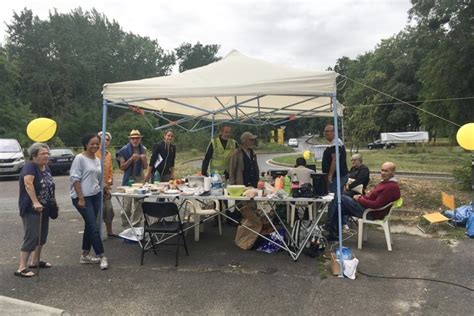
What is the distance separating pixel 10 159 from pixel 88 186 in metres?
11.1

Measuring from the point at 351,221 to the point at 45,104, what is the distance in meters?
45.3

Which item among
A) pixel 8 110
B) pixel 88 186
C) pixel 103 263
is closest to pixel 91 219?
pixel 88 186

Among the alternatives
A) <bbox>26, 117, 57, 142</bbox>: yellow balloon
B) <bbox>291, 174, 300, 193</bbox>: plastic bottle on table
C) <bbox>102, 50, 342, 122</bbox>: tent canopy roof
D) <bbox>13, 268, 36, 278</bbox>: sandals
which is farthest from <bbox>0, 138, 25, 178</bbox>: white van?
<bbox>291, 174, 300, 193</bbox>: plastic bottle on table

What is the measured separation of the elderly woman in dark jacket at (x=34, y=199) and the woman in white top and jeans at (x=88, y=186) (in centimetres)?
27

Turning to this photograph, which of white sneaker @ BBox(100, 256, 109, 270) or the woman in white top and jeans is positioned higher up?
the woman in white top and jeans

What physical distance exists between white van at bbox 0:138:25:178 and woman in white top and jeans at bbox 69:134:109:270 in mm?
10810

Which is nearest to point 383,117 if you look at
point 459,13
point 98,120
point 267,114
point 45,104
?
point 459,13

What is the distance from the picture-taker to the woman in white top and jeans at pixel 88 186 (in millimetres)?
4418

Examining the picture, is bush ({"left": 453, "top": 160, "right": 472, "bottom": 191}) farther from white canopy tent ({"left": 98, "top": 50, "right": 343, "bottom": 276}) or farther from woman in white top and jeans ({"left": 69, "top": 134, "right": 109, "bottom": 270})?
woman in white top and jeans ({"left": 69, "top": 134, "right": 109, "bottom": 270})

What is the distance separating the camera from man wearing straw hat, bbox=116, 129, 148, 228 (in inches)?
235

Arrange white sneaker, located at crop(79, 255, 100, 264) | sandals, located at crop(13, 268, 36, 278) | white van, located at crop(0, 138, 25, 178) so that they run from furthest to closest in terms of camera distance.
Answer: white van, located at crop(0, 138, 25, 178) → white sneaker, located at crop(79, 255, 100, 264) → sandals, located at crop(13, 268, 36, 278)

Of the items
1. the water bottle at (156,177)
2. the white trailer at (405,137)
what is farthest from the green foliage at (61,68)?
the water bottle at (156,177)

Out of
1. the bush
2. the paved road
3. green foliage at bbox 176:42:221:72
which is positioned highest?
green foliage at bbox 176:42:221:72

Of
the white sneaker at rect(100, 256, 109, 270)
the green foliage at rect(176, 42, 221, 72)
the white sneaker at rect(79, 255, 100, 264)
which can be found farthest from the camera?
the green foliage at rect(176, 42, 221, 72)
